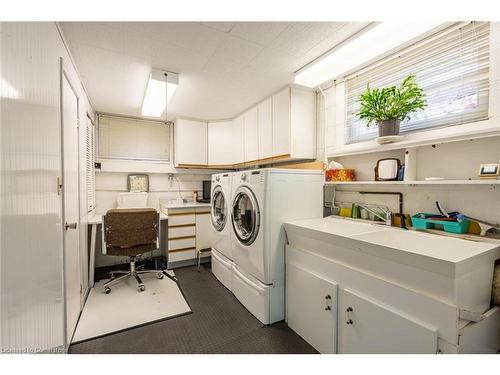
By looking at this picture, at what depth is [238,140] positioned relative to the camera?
3.67 m

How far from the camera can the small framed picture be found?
50.3 inches

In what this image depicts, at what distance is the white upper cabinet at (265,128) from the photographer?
284 centimetres

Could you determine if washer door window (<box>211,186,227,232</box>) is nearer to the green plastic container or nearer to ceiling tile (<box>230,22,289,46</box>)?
ceiling tile (<box>230,22,289,46</box>)

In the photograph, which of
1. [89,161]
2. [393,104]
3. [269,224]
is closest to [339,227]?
[269,224]

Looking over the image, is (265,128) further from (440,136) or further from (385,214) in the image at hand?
(440,136)

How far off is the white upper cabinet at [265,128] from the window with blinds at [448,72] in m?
1.26

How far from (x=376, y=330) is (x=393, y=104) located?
1.59m

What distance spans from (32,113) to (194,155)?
2.79m

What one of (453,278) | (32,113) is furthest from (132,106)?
(453,278)

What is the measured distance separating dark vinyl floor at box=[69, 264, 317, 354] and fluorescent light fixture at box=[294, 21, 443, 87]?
233 cm

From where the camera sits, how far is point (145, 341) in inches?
69.3

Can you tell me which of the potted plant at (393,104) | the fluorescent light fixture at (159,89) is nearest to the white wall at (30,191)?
the fluorescent light fixture at (159,89)

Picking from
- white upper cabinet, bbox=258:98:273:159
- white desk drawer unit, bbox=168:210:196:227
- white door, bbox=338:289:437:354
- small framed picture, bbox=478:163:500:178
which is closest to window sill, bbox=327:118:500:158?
small framed picture, bbox=478:163:500:178

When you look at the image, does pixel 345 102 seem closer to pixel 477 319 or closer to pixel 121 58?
pixel 477 319
